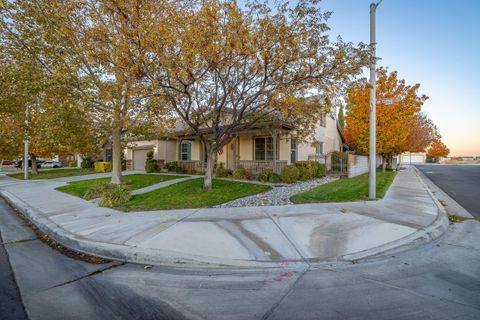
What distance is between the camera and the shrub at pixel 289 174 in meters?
12.7

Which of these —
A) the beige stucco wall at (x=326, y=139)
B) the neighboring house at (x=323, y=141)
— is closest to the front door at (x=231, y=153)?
the neighboring house at (x=323, y=141)

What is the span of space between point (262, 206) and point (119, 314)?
17.5 ft

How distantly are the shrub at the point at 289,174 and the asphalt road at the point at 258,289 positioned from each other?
8.42 metres

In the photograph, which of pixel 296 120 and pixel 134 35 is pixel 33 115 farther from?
pixel 296 120

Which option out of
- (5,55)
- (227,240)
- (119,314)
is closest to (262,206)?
(227,240)

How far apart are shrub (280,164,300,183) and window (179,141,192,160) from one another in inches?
392

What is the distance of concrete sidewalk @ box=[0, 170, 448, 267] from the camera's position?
410cm

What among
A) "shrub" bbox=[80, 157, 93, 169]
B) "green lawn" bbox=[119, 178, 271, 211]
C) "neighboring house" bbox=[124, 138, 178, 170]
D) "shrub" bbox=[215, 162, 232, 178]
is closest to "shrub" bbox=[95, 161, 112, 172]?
"neighboring house" bbox=[124, 138, 178, 170]

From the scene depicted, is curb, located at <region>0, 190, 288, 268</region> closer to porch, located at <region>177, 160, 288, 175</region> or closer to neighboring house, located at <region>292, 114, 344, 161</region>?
porch, located at <region>177, 160, 288, 175</region>

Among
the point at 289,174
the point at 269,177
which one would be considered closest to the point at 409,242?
the point at 289,174

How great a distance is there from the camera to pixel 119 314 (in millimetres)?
2639

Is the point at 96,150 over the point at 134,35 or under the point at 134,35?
under

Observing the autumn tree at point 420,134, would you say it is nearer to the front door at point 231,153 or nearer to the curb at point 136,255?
the front door at point 231,153

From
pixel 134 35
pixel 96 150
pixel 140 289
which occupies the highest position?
pixel 134 35
